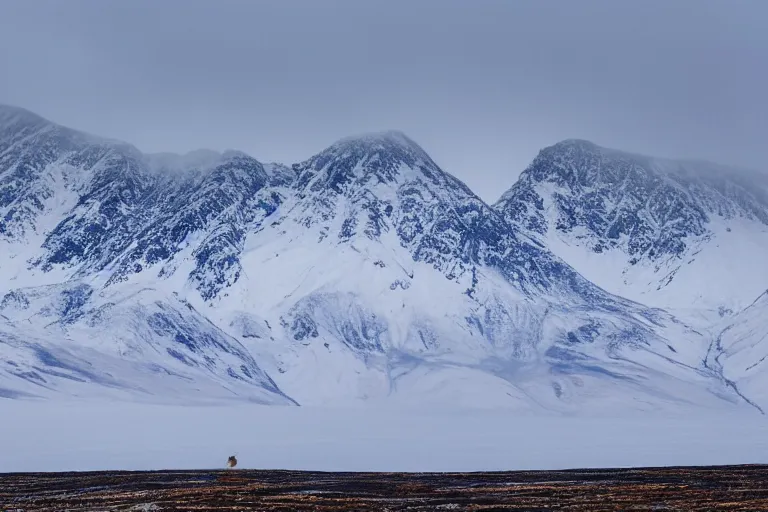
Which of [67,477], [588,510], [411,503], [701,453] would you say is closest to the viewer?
[588,510]

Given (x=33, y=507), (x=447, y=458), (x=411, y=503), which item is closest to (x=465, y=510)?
(x=411, y=503)

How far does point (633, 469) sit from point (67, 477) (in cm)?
6753

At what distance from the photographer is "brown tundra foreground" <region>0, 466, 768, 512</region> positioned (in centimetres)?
8238

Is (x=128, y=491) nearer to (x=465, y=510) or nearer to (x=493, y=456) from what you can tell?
(x=465, y=510)

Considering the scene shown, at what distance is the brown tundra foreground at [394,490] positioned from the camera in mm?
82375

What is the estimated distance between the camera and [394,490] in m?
99.8

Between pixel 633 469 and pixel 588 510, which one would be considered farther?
pixel 633 469

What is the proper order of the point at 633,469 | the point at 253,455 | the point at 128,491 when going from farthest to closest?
the point at 253,455, the point at 633,469, the point at 128,491

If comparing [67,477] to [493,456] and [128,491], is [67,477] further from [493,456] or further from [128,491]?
[493,456]

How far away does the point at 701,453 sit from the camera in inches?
7116

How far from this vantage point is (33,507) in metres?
81.1

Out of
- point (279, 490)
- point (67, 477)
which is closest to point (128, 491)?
point (279, 490)

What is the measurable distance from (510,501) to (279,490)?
78.2 feet

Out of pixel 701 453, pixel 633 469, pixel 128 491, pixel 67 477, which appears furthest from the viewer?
pixel 701 453
